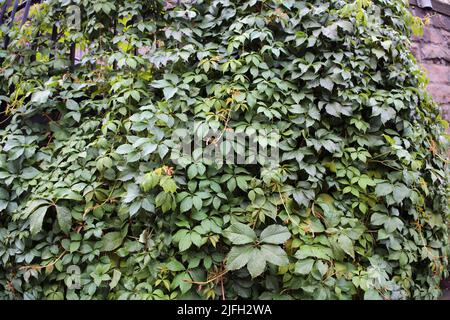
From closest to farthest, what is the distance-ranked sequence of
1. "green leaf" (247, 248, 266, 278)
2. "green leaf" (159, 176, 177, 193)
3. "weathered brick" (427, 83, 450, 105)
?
1. "green leaf" (247, 248, 266, 278)
2. "green leaf" (159, 176, 177, 193)
3. "weathered brick" (427, 83, 450, 105)

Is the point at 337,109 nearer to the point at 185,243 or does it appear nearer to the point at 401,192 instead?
the point at 401,192

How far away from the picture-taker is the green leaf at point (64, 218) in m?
1.64

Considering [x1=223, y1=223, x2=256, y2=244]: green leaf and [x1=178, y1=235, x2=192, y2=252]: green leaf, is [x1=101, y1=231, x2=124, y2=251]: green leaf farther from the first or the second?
[x1=223, y1=223, x2=256, y2=244]: green leaf

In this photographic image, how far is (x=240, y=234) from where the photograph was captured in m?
1.51

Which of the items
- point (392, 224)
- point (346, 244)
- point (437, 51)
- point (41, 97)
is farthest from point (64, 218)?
point (437, 51)

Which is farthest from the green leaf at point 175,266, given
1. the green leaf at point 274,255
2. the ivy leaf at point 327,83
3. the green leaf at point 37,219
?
the ivy leaf at point 327,83

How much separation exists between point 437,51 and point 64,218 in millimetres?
3458

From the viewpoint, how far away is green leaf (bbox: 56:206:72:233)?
5.37 ft

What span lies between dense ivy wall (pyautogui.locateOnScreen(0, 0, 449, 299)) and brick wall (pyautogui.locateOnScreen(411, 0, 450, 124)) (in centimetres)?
131

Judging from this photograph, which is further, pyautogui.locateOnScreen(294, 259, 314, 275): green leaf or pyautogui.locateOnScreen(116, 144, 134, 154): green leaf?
pyautogui.locateOnScreen(116, 144, 134, 154): green leaf

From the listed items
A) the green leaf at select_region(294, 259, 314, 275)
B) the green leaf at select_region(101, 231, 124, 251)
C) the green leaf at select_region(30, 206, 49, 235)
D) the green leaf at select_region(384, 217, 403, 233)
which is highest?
the green leaf at select_region(384, 217, 403, 233)

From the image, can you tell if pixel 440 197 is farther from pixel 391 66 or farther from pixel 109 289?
pixel 109 289

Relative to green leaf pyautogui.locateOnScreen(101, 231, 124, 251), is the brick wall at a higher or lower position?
higher

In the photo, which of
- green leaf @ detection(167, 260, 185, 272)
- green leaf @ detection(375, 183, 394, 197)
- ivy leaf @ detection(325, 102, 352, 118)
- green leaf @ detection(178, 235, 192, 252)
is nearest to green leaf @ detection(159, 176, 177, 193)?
green leaf @ detection(178, 235, 192, 252)
